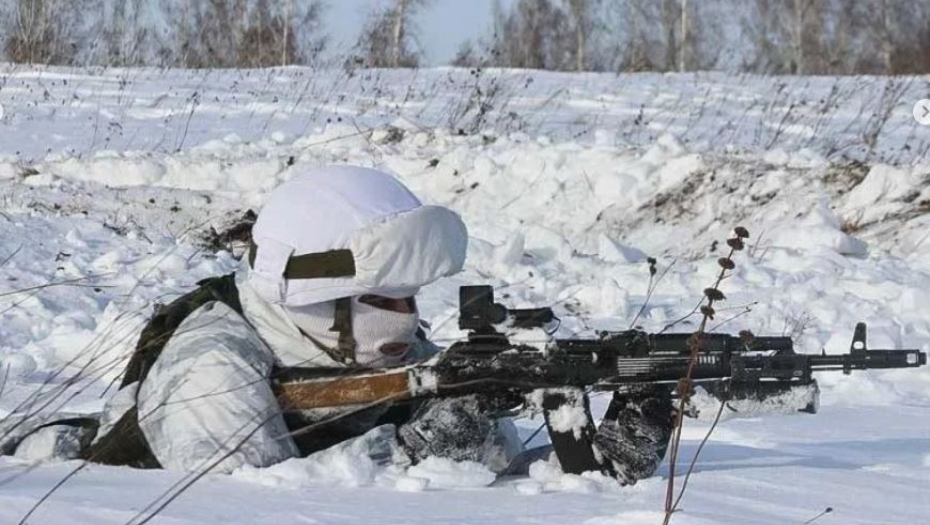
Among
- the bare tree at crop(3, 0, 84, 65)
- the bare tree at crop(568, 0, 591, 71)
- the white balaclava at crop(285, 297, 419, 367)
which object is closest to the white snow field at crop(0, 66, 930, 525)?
the white balaclava at crop(285, 297, 419, 367)

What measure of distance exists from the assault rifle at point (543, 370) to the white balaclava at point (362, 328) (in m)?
0.19

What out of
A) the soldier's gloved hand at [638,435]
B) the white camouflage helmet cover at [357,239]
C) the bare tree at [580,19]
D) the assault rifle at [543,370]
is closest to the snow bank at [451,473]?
the assault rifle at [543,370]

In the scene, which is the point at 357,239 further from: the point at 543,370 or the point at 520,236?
the point at 520,236

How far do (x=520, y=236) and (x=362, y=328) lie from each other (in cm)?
589

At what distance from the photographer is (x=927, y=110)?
15.8m

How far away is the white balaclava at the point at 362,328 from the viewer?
4035 mm

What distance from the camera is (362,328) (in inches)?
160

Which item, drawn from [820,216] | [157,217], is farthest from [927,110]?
[157,217]

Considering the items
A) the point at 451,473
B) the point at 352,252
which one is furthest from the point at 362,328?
the point at 451,473

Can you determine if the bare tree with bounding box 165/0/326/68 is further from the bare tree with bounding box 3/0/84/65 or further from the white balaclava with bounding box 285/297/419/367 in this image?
the white balaclava with bounding box 285/297/419/367

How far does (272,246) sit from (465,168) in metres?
7.94

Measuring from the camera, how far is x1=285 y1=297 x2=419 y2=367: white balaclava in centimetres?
404

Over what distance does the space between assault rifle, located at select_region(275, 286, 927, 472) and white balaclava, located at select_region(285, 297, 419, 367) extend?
0.19m

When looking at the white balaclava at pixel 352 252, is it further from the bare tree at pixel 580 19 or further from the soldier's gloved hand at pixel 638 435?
the bare tree at pixel 580 19
